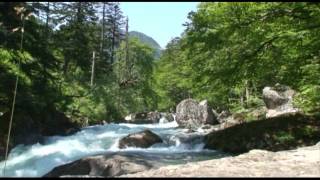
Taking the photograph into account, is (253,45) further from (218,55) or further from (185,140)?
(185,140)

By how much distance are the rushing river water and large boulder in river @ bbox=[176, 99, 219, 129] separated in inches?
424

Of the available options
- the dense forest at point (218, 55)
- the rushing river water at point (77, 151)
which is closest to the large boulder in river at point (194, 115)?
the dense forest at point (218, 55)

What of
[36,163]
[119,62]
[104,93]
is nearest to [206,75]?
[36,163]

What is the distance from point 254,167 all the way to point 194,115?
99.8 ft

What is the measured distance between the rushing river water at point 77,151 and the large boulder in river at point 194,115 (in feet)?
35.3

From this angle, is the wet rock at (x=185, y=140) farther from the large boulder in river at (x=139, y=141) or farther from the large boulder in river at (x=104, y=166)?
the large boulder in river at (x=104, y=166)

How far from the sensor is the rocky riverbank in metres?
6.77

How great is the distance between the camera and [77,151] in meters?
21.9

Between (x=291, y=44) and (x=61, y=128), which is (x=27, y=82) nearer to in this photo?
(x=61, y=128)

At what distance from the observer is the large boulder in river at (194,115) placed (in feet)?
121

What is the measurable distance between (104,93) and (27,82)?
21399 millimetres

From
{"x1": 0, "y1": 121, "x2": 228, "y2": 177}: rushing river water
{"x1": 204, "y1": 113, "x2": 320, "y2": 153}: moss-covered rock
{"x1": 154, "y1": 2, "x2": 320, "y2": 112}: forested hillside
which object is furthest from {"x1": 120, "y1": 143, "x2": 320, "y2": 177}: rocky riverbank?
{"x1": 204, "y1": 113, "x2": 320, "y2": 153}: moss-covered rock

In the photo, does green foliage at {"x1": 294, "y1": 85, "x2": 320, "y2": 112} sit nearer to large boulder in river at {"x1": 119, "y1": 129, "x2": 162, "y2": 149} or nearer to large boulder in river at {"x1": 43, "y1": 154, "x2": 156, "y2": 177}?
large boulder in river at {"x1": 43, "y1": 154, "x2": 156, "y2": 177}

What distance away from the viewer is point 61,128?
2844cm
